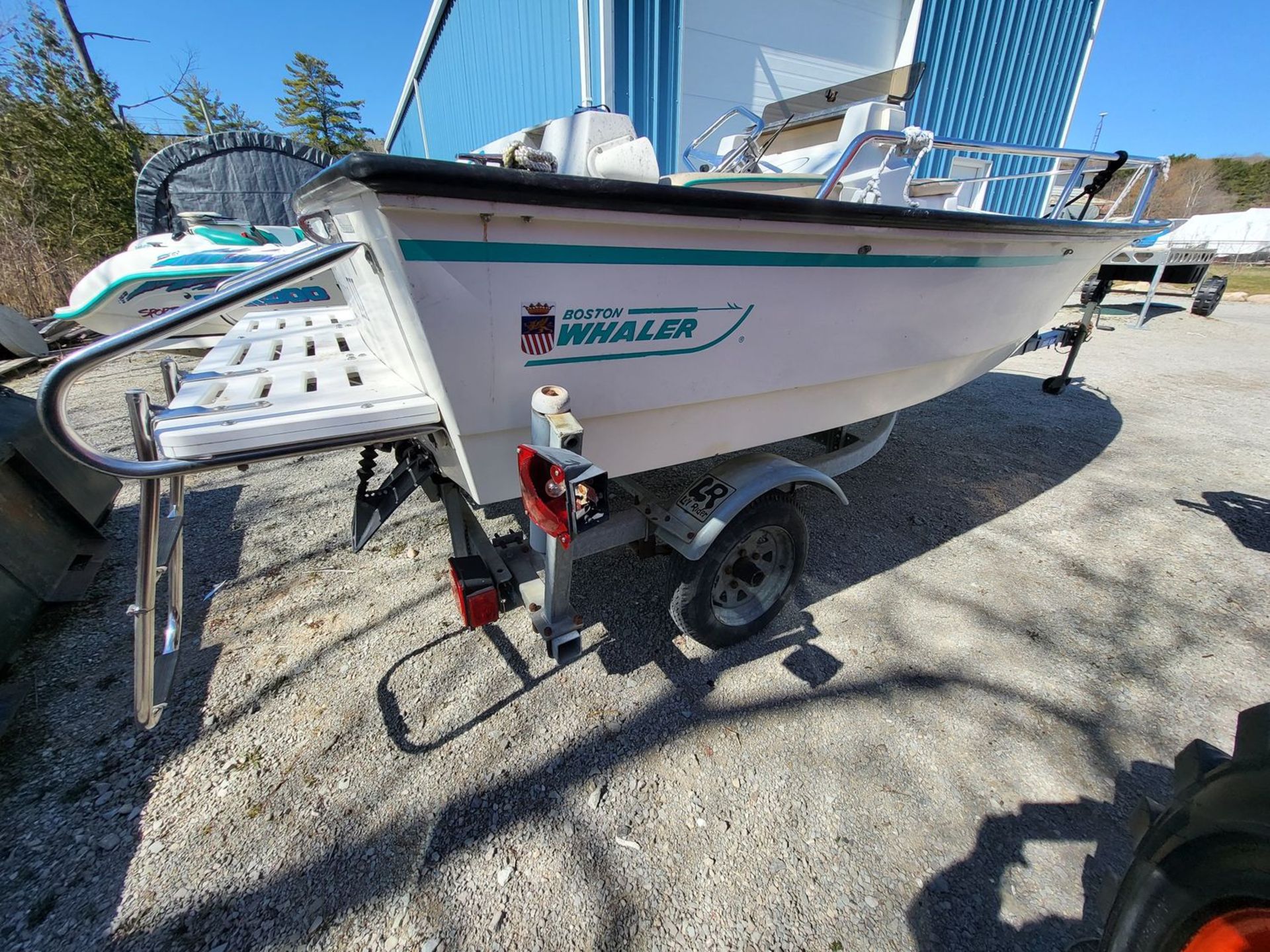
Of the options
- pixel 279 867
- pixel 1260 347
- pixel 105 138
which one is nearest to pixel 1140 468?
pixel 279 867

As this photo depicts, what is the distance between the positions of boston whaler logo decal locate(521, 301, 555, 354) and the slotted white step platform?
0.35 m

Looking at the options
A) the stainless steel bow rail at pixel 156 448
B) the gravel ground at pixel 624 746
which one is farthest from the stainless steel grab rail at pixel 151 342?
the gravel ground at pixel 624 746

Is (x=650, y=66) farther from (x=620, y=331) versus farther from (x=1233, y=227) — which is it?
(x=1233, y=227)

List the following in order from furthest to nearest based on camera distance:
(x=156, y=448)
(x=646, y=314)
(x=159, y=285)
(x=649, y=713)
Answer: (x=159, y=285) → (x=649, y=713) → (x=646, y=314) → (x=156, y=448)

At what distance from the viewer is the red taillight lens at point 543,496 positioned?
1.36 metres

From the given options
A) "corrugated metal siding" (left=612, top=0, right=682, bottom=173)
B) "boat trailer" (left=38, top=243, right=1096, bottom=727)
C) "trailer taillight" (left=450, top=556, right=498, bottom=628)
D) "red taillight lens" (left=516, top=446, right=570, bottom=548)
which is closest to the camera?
"boat trailer" (left=38, top=243, right=1096, bottom=727)

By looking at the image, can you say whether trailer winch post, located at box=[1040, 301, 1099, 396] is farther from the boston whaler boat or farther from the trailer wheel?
the trailer wheel

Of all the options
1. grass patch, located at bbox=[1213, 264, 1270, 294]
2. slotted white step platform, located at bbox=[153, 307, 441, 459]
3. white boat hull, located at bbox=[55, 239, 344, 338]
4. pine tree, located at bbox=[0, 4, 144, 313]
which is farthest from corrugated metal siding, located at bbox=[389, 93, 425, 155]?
grass patch, located at bbox=[1213, 264, 1270, 294]

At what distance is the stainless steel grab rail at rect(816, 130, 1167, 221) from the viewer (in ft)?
6.97

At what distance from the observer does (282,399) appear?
1.54m

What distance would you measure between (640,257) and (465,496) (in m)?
1.41

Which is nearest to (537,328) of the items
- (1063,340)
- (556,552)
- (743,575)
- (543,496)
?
(543,496)

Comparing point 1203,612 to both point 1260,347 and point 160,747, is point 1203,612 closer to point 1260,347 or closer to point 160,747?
point 160,747

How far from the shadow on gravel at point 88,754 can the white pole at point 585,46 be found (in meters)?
5.46
